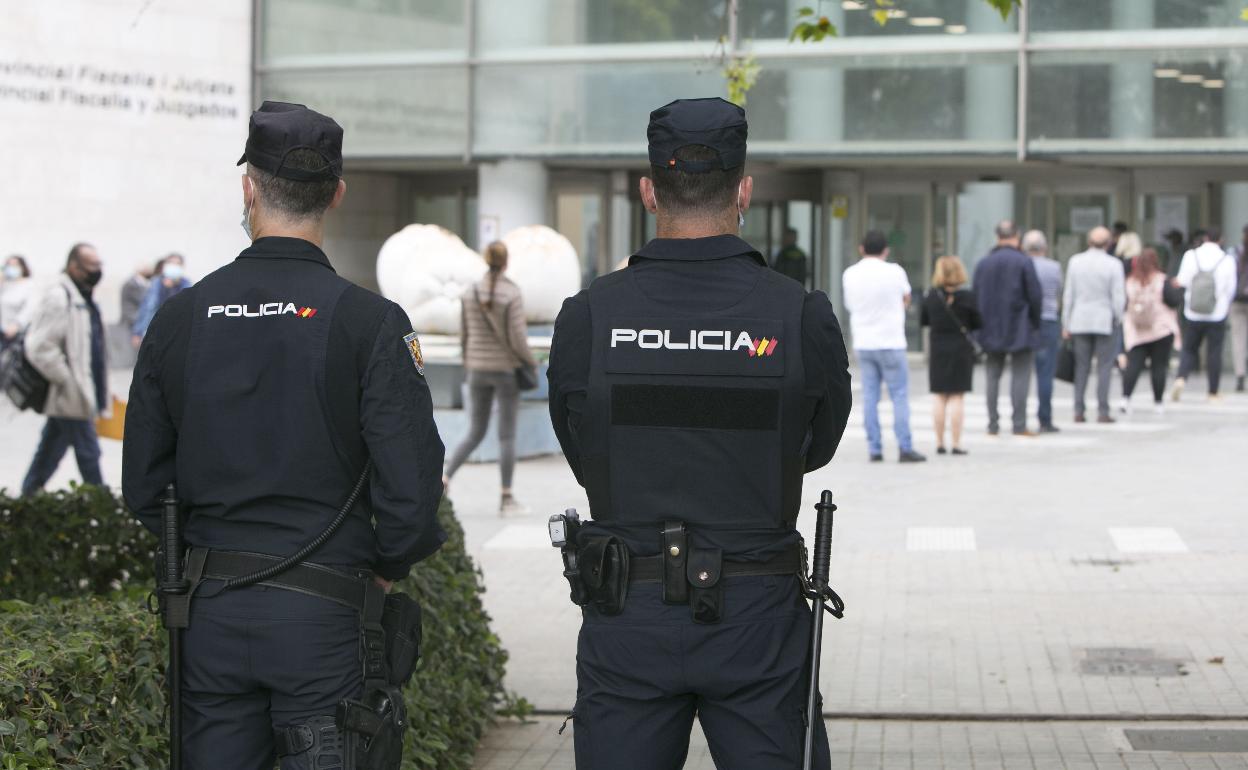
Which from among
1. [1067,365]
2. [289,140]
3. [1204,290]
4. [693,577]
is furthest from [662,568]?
[1204,290]

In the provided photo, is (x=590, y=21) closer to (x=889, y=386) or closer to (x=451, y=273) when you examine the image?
(x=451, y=273)

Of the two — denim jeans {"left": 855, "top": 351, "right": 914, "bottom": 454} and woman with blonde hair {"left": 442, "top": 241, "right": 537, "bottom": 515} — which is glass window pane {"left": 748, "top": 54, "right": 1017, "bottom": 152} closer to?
denim jeans {"left": 855, "top": 351, "right": 914, "bottom": 454}

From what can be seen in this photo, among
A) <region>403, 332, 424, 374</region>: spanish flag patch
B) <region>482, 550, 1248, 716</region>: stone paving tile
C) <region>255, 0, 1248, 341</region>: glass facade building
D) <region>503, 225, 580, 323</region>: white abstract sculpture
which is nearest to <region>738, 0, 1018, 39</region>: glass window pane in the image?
<region>255, 0, 1248, 341</region>: glass facade building

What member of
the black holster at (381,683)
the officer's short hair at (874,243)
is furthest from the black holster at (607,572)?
the officer's short hair at (874,243)

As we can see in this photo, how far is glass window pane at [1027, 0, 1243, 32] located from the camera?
21.5m

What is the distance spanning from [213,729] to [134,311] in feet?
68.6

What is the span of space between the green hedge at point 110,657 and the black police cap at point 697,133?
173 cm

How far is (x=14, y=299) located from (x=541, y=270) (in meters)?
8.03

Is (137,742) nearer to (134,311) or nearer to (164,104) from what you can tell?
(134,311)

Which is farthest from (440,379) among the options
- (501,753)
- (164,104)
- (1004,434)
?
(164,104)

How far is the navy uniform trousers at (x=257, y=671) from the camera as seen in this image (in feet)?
11.1

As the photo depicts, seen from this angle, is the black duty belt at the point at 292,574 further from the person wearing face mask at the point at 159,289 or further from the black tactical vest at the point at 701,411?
the person wearing face mask at the point at 159,289

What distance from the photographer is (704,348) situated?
3.44m

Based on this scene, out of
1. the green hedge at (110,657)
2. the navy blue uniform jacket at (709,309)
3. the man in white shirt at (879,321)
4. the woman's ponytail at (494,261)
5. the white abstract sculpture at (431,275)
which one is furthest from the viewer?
the white abstract sculpture at (431,275)
